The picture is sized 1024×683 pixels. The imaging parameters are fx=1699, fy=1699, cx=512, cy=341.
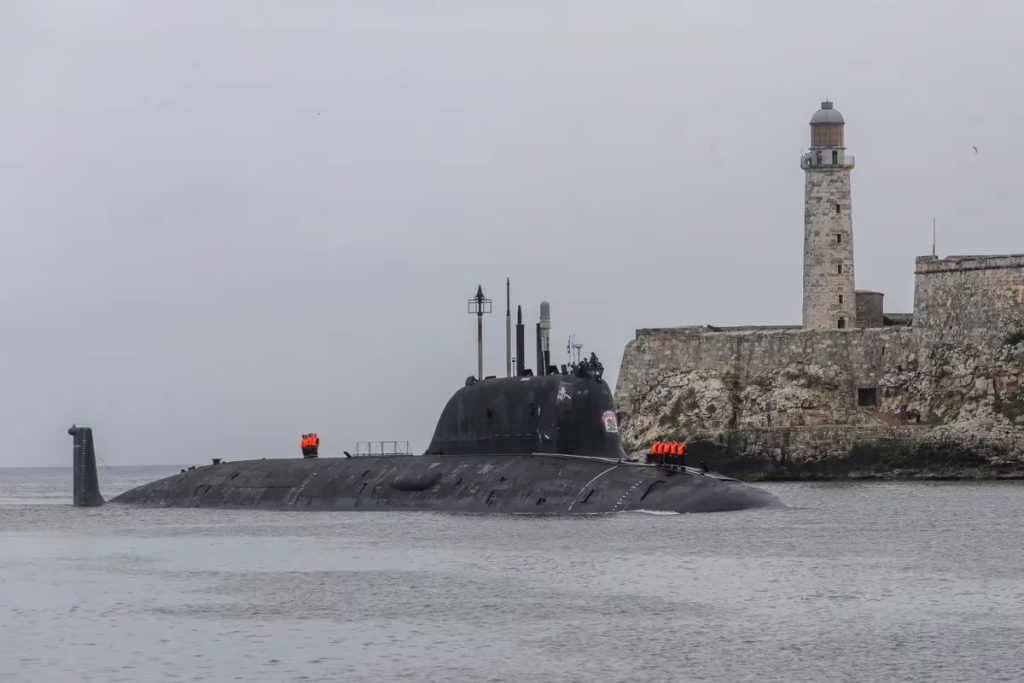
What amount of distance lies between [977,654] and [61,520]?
31.0m

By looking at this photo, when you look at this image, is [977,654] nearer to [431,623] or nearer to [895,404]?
[431,623]

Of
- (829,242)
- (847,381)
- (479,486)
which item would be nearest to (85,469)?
(479,486)

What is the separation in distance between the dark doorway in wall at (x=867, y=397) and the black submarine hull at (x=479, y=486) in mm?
31146

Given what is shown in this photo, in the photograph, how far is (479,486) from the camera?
37.4 m

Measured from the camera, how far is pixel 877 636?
70.0 feet

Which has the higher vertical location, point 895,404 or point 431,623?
point 895,404

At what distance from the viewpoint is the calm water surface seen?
19.7 m

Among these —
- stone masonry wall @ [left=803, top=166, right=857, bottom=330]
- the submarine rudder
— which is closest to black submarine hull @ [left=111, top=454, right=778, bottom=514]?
the submarine rudder

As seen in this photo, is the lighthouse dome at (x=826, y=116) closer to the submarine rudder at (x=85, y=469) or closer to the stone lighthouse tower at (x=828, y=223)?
the stone lighthouse tower at (x=828, y=223)

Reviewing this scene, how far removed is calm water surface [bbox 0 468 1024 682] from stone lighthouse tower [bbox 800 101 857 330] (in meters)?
32.4

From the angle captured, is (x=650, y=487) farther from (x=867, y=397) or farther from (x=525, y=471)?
(x=867, y=397)

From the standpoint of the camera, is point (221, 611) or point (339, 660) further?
point (221, 611)

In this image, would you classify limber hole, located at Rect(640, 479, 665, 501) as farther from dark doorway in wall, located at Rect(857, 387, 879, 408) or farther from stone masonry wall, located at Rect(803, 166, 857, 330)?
stone masonry wall, located at Rect(803, 166, 857, 330)

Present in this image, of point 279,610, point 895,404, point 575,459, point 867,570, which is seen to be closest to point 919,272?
point 895,404
